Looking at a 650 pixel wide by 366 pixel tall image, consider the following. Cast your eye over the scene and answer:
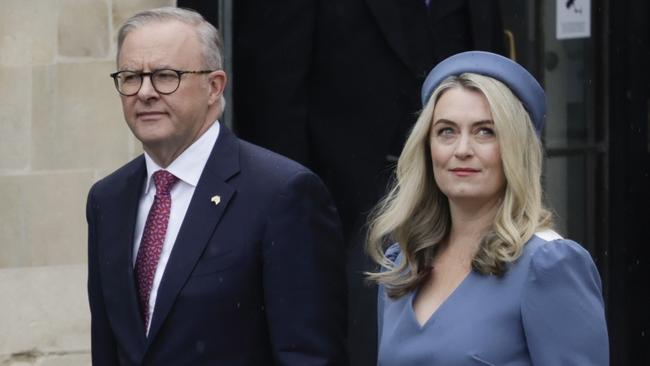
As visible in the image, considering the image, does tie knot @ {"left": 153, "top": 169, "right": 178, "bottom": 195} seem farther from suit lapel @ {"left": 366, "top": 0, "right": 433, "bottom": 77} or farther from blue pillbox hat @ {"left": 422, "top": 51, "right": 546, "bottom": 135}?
suit lapel @ {"left": 366, "top": 0, "right": 433, "bottom": 77}

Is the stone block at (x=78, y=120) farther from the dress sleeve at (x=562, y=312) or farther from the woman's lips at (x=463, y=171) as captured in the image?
Result: the dress sleeve at (x=562, y=312)

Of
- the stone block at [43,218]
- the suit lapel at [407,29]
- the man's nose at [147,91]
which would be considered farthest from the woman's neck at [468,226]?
the stone block at [43,218]

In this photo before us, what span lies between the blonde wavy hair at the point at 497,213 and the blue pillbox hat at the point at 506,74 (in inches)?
0.8

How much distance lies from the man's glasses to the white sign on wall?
8.99ft

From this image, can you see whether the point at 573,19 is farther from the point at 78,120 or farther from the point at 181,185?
the point at 181,185

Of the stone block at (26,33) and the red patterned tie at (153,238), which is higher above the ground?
the stone block at (26,33)

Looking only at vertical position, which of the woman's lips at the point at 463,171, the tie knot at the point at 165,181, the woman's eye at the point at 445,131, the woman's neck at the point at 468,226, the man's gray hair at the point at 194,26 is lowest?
the woman's neck at the point at 468,226

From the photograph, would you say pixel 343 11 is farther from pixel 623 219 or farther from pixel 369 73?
pixel 623 219

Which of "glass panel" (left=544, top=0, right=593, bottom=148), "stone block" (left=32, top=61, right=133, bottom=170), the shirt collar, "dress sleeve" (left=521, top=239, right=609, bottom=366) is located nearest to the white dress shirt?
the shirt collar

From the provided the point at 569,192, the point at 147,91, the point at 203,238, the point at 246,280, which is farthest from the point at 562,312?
the point at 569,192

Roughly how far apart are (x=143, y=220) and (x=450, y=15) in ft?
6.85

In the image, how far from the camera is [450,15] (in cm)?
668

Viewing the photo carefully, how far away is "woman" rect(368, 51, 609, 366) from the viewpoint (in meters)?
4.17

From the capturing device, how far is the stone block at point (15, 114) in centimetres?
714
